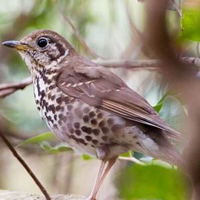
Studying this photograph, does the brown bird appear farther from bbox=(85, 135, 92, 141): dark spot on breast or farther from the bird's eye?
the bird's eye

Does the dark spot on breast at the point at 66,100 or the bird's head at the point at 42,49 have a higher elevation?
the bird's head at the point at 42,49

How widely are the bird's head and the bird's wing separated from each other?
0.17 meters

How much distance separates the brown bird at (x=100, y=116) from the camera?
2.31 m

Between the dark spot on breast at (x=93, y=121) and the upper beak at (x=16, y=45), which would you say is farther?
the upper beak at (x=16, y=45)

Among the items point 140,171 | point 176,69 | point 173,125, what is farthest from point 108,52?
point 176,69

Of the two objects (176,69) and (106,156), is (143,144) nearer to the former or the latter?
(106,156)

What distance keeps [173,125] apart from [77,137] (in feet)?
1.31

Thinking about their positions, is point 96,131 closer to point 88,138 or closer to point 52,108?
point 88,138

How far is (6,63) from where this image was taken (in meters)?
3.62

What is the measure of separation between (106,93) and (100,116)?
113 mm

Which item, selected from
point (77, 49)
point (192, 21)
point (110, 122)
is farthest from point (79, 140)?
point (77, 49)

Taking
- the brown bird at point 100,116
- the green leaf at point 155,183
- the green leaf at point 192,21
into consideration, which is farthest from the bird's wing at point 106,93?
the green leaf at point 192,21

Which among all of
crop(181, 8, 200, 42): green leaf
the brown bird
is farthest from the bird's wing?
crop(181, 8, 200, 42): green leaf

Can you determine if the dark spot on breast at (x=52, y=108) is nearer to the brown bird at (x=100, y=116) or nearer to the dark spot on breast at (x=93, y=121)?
the brown bird at (x=100, y=116)
